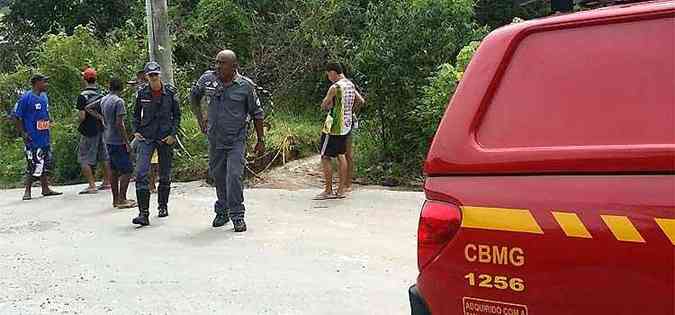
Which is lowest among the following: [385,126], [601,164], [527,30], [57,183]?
[57,183]

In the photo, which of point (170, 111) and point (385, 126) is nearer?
point (170, 111)

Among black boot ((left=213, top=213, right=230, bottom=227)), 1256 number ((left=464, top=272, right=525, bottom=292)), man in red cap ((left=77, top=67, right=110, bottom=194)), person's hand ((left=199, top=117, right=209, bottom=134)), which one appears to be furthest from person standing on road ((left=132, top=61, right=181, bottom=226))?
1256 number ((left=464, top=272, right=525, bottom=292))

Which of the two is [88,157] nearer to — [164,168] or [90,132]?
[90,132]

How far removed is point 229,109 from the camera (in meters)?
7.38

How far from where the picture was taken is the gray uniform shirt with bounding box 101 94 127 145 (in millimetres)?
8836

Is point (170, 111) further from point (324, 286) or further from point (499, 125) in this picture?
point (499, 125)

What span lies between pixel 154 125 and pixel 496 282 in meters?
6.08

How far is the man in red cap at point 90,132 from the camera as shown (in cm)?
1030

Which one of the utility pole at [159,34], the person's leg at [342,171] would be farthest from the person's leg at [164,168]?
the utility pole at [159,34]

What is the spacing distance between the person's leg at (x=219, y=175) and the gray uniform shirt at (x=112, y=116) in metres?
1.75

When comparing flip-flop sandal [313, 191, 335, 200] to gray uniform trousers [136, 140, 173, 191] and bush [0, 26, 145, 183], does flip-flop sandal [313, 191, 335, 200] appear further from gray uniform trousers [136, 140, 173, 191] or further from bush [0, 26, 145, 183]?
bush [0, 26, 145, 183]

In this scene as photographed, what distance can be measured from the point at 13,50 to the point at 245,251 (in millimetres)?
19757

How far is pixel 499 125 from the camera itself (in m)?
2.69

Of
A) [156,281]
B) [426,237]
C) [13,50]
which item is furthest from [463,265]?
[13,50]
